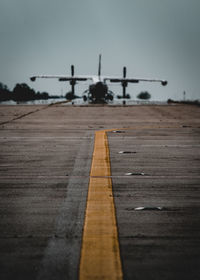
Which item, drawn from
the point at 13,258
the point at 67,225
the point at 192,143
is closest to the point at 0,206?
the point at 67,225

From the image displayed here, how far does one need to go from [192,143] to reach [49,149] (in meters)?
3.12

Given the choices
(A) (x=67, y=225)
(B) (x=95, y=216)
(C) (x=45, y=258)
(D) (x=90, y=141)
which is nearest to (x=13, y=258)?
(C) (x=45, y=258)

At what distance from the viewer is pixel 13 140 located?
7.56 m

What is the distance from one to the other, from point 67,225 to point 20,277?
2.47 ft

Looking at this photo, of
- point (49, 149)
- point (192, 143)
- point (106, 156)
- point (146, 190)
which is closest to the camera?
point (146, 190)

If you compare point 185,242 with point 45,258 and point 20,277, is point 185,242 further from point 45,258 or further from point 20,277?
point 20,277

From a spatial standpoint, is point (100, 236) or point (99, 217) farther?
point (99, 217)

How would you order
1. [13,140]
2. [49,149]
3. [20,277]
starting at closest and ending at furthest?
[20,277] → [49,149] → [13,140]

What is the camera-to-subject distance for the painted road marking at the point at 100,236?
73.9 inches

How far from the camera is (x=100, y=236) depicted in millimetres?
2348

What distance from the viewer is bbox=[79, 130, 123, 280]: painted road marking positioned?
188cm

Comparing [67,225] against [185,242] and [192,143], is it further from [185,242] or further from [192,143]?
[192,143]

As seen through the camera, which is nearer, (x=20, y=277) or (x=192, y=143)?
(x=20, y=277)

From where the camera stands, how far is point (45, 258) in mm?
2012
